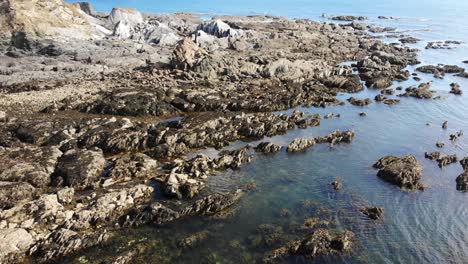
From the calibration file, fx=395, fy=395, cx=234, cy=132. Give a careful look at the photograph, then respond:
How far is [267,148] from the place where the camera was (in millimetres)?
39875

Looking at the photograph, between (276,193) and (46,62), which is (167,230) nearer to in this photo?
(276,193)

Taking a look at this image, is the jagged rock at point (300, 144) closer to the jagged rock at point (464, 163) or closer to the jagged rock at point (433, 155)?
the jagged rock at point (433, 155)

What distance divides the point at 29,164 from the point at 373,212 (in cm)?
2756

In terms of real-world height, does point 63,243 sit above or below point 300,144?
below

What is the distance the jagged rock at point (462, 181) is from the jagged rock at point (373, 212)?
31.8 ft

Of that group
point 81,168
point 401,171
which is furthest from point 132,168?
point 401,171

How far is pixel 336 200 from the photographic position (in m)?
31.6

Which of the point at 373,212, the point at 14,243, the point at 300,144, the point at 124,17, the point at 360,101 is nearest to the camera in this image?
the point at 14,243

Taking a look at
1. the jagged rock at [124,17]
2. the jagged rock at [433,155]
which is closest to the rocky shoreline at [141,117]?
the jagged rock at [124,17]

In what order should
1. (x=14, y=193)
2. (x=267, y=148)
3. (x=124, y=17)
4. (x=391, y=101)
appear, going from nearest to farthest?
(x=14, y=193), (x=267, y=148), (x=391, y=101), (x=124, y=17)

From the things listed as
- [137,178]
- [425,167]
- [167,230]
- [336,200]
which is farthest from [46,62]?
[425,167]

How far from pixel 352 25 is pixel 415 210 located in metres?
112

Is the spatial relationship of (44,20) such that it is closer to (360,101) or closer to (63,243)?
(360,101)

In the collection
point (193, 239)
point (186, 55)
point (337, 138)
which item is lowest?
point (193, 239)
